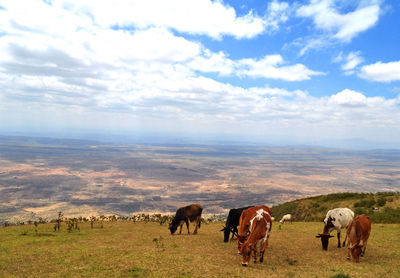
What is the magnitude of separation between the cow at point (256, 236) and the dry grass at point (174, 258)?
568mm

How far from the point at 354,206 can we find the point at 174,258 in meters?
26.8

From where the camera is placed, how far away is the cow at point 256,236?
37.8 ft

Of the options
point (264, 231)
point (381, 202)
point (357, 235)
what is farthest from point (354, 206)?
point (264, 231)

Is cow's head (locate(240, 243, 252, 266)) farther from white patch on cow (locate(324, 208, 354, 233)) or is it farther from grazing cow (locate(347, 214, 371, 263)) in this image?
white patch on cow (locate(324, 208, 354, 233))

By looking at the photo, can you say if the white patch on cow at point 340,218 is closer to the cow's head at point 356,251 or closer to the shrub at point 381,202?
the cow's head at point 356,251

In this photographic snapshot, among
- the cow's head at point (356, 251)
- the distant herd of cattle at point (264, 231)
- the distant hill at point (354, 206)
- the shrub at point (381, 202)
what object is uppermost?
the distant herd of cattle at point (264, 231)

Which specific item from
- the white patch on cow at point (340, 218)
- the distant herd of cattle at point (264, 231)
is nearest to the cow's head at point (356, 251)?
the distant herd of cattle at point (264, 231)

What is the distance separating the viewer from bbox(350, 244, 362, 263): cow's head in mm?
12508

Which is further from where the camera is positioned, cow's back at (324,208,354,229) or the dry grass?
cow's back at (324,208,354,229)

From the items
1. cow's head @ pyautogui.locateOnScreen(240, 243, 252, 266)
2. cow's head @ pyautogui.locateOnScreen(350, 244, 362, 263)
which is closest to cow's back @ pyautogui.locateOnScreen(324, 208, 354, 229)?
cow's head @ pyautogui.locateOnScreen(350, 244, 362, 263)

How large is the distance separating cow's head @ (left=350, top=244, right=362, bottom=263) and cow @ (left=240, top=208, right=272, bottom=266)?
15.3 ft

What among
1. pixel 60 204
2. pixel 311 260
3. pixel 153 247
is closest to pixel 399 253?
pixel 311 260

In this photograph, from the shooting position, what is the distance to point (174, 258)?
12.6 metres

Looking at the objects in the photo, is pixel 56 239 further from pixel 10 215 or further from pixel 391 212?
pixel 10 215
